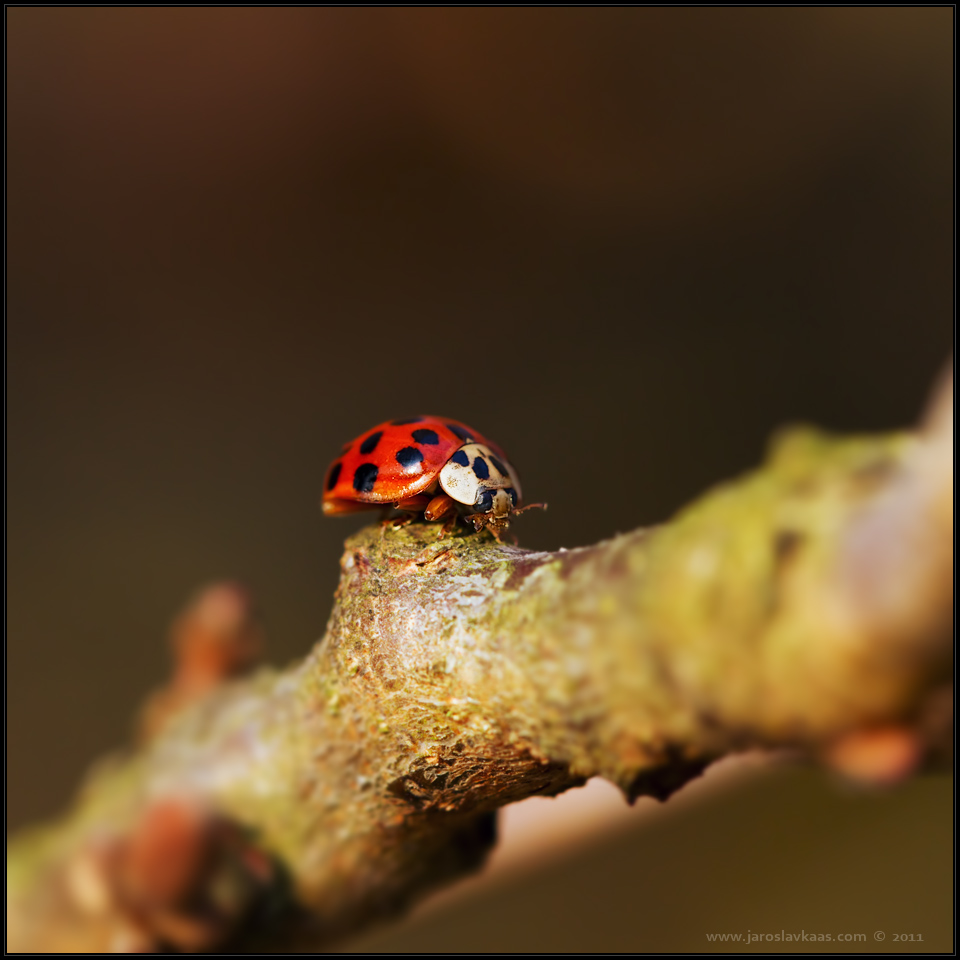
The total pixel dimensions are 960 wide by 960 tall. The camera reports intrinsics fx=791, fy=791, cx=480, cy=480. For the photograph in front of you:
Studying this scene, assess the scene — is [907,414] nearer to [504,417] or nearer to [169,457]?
[504,417]

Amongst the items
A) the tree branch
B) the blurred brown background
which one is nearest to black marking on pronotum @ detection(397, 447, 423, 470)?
the tree branch

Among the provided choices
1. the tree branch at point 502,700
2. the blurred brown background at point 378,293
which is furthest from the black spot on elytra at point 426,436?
the blurred brown background at point 378,293

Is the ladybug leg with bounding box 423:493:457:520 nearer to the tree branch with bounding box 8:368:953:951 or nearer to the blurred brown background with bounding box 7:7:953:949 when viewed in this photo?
the tree branch with bounding box 8:368:953:951

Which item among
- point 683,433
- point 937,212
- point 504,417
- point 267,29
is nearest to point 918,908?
point 683,433

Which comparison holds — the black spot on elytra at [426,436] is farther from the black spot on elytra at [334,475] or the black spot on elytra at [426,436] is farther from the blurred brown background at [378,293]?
the blurred brown background at [378,293]

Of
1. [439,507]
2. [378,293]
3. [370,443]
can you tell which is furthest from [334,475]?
[378,293]

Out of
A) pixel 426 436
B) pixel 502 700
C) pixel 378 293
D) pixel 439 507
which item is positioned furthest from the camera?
pixel 378 293

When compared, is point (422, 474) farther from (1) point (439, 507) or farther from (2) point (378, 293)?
(2) point (378, 293)
